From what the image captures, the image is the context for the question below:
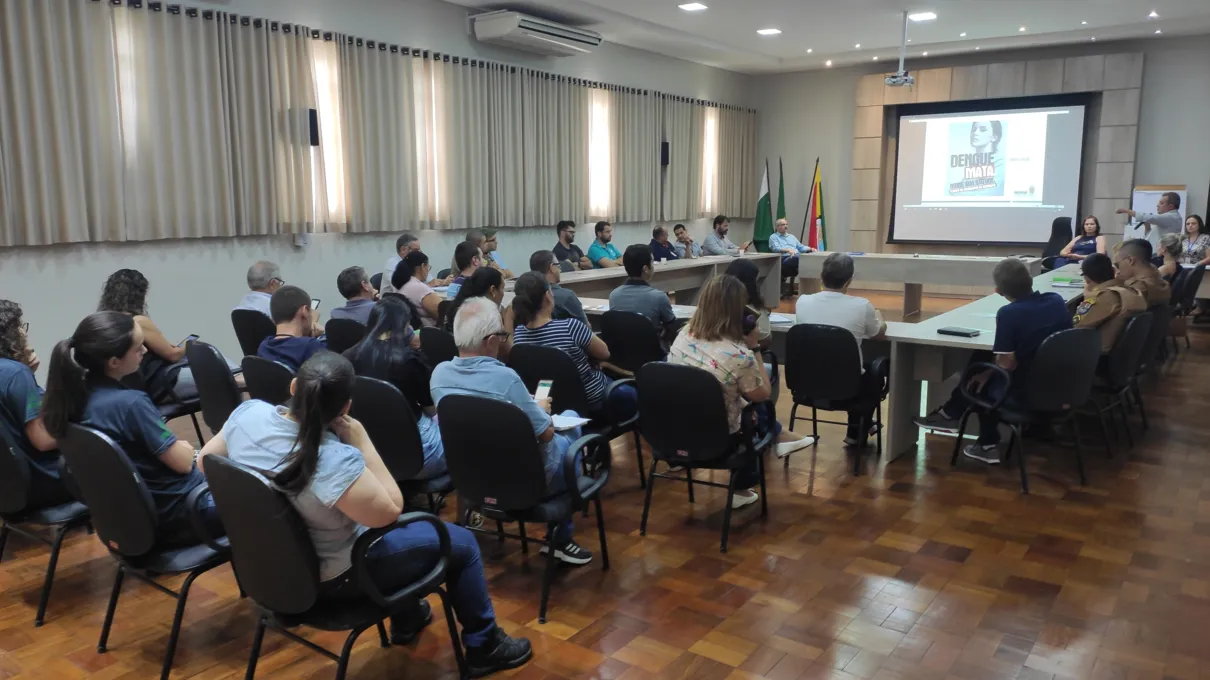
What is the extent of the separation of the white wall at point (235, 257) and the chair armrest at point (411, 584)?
4.61 meters

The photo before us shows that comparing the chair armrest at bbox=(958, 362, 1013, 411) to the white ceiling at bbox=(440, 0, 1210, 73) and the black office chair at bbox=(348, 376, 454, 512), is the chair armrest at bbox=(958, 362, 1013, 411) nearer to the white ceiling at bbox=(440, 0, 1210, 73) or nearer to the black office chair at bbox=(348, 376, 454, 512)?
the black office chair at bbox=(348, 376, 454, 512)

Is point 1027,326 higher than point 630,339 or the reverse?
higher

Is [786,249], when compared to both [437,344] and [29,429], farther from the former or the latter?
[29,429]

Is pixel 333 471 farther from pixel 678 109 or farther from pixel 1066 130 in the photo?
pixel 1066 130

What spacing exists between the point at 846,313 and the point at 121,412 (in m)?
3.14

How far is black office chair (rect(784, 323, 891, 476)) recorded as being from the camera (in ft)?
12.8

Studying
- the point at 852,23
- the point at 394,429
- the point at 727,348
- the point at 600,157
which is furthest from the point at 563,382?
the point at 852,23

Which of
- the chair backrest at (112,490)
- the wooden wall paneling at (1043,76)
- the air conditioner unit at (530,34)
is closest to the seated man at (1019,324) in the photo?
the chair backrest at (112,490)

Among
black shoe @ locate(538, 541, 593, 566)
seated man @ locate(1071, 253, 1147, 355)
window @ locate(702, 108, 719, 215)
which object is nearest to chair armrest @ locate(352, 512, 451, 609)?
black shoe @ locate(538, 541, 593, 566)

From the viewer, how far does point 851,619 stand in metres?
2.74

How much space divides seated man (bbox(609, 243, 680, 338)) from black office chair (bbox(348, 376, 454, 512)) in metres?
1.96

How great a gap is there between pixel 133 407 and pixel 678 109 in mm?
9747

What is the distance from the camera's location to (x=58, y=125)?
535 cm

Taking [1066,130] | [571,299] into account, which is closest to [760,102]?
[1066,130]
